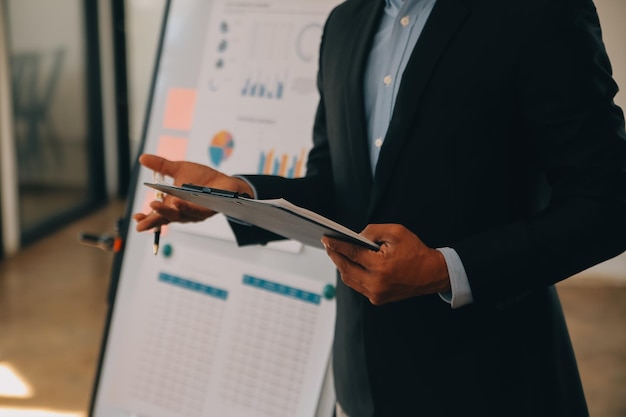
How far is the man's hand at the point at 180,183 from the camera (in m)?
1.05

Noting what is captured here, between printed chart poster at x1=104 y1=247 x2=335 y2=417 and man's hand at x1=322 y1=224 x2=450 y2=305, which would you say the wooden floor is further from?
man's hand at x1=322 y1=224 x2=450 y2=305

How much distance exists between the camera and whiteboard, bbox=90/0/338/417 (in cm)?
158

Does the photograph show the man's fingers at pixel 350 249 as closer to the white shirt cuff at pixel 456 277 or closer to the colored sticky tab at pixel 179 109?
the white shirt cuff at pixel 456 277

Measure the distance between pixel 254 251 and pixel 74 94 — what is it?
420 centimetres

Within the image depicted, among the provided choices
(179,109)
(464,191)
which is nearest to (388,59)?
(464,191)

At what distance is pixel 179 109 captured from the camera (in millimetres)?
1779

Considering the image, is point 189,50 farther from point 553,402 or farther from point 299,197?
point 553,402

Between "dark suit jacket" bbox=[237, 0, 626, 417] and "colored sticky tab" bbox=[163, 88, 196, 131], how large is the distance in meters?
0.78

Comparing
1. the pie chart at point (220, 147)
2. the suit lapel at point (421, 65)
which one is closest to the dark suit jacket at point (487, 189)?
the suit lapel at point (421, 65)

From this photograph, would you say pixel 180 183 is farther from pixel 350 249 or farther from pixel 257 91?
pixel 257 91

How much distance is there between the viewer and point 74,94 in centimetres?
529

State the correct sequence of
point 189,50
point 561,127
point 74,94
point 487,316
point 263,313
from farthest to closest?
point 74,94
point 189,50
point 263,313
point 487,316
point 561,127

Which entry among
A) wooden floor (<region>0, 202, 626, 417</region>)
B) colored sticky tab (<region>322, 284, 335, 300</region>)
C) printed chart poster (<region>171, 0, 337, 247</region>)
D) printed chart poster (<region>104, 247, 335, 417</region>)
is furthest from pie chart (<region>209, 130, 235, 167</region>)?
wooden floor (<region>0, 202, 626, 417</region>)

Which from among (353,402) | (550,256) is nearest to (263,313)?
(353,402)
